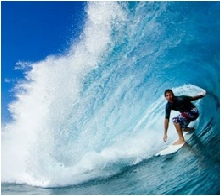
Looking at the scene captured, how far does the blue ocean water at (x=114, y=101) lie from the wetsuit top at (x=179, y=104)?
0.59 ft

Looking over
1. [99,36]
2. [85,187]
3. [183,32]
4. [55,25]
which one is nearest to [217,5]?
[183,32]

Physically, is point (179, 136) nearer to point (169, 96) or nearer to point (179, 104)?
point (179, 104)

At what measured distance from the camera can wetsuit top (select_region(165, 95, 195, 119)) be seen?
739cm

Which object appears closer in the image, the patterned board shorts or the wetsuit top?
the wetsuit top

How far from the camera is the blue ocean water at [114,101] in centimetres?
744

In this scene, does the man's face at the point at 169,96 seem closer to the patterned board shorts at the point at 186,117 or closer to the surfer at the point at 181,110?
the surfer at the point at 181,110

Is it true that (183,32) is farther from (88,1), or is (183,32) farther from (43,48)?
(43,48)

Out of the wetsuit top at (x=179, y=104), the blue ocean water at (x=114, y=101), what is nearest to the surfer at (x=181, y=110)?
the wetsuit top at (x=179, y=104)

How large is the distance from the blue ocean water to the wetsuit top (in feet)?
0.59

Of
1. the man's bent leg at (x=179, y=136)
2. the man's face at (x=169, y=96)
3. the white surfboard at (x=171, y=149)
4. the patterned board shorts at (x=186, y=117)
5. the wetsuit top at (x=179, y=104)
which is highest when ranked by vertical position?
the man's face at (x=169, y=96)

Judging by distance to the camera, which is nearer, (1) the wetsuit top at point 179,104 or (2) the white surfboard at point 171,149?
(1) the wetsuit top at point 179,104

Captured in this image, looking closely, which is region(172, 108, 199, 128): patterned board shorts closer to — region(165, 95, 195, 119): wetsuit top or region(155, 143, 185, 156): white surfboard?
region(165, 95, 195, 119): wetsuit top

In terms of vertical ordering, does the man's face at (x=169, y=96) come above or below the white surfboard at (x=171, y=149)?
above

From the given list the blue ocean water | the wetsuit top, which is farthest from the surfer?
the blue ocean water
